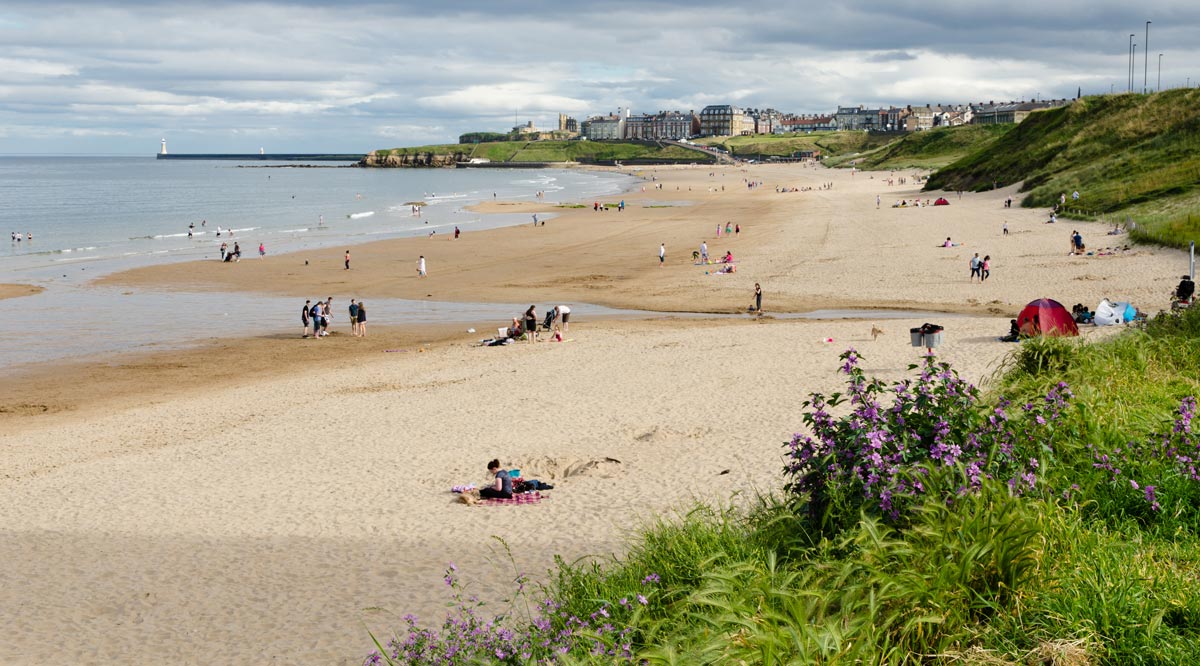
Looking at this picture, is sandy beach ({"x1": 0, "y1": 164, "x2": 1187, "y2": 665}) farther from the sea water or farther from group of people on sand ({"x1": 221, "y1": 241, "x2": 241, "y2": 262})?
group of people on sand ({"x1": 221, "y1": 241, "x2": 241, "y2": 262})

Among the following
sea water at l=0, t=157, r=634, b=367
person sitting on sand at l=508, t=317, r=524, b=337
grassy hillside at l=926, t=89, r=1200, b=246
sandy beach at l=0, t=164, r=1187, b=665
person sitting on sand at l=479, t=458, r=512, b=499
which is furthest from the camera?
grassy hillside at l=926, t=89, r=1200, b=246

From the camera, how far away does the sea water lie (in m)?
31.2

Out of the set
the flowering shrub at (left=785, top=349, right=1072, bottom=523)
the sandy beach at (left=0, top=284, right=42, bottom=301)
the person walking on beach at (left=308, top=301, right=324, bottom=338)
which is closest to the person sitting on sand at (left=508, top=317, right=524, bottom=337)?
the person walking on beach at (left=308, top=301, right=324, bottom=338)

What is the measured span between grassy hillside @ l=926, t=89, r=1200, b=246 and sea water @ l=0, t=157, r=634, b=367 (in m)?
30.4

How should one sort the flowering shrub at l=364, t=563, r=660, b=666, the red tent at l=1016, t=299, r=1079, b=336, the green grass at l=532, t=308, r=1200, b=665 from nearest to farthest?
the green grass at l=532, t=308, r=1200, b=665
the flowering shrub at l=364, t=563, r=660, b=666
the red tent at l=1016, t=299, r=1079, b=336

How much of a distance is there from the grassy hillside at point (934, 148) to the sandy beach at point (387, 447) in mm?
102908

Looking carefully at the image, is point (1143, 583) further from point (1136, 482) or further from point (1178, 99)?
point (1178, 99)

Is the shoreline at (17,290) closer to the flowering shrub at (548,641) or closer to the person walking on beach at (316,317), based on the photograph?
the person walking on beach at (316,317)

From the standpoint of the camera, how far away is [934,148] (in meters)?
145

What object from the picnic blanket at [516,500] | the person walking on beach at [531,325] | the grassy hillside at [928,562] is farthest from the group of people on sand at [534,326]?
the grassy hillside at [928,562]

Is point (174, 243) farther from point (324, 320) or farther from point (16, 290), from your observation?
point (324, 320)

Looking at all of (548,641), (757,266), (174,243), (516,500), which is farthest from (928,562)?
(174,243)

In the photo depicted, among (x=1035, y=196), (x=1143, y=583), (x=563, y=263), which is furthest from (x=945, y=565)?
(x=1035, y=196)

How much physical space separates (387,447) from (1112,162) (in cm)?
5844
